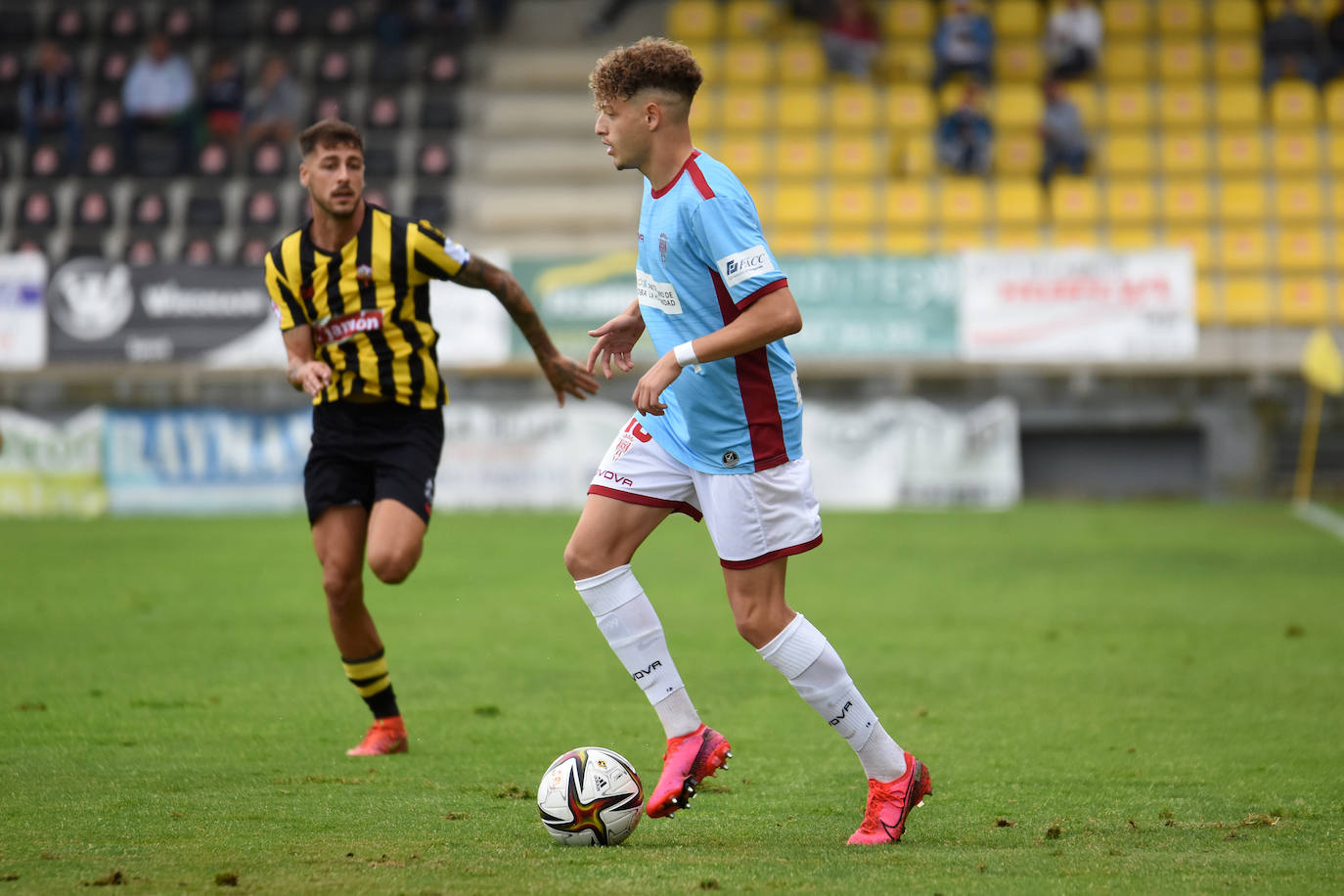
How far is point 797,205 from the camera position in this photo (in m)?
20.3

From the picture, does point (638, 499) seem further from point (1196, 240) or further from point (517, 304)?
point (1196, 240)

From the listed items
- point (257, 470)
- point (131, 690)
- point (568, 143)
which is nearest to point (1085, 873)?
point (131, 690)

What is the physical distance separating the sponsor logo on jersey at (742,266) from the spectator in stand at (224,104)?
59.8ft

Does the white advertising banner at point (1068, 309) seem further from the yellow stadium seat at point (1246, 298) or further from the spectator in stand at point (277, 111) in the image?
the spectator in stand at point (277, 111)

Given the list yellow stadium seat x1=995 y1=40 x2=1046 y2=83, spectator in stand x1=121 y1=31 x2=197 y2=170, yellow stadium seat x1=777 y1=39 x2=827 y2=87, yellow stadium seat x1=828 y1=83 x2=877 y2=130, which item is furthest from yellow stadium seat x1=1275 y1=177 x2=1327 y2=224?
spectator in stand x1=121 y1=31 x2=197 y2=170

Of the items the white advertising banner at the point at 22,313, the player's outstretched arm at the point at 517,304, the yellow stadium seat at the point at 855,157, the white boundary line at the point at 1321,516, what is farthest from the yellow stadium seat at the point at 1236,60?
the player's outstretched arm at the point at 517,304

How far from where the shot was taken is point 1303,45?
69.9 feet

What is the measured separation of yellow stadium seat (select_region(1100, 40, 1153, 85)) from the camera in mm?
21500

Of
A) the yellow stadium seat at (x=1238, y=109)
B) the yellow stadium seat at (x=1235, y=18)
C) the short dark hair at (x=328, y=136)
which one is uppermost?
the yellow stadium seat at (x=1235, y=18)

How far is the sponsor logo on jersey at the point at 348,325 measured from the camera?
588cm

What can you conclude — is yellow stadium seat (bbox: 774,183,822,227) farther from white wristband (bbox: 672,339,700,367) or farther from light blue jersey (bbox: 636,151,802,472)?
white wristband (bbox: 672,339,700,367)

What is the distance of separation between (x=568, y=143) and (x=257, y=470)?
765 centimetres

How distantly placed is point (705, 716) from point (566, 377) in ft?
5.40

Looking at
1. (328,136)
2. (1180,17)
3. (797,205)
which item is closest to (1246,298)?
(1180,17)
